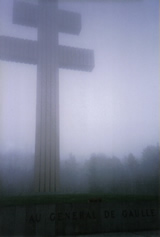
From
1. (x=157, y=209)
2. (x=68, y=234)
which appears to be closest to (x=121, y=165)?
(x=157, y=209)

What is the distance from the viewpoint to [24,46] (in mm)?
6801

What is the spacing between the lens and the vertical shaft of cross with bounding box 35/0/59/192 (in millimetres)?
5949

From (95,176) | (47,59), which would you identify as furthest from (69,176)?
(47,59)

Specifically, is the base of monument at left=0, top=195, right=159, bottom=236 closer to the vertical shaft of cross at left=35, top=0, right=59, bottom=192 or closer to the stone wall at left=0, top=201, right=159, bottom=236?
the stone wall at left=0, top=201, right=159, bottom=236

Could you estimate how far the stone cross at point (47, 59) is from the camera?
19.7 feet

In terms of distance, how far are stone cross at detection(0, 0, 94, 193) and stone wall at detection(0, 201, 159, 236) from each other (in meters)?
1.03

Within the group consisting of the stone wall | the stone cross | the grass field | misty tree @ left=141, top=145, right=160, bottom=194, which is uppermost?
the stone cross

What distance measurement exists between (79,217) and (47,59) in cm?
351

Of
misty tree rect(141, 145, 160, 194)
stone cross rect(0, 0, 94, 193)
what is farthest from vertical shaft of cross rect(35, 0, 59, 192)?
misty tree rect(141, 145, 160, 194)

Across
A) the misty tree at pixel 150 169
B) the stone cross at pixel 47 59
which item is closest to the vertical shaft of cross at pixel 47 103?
the stone cross at pixel 47 59

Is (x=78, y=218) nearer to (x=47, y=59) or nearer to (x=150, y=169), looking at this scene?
(x=150, y=169)

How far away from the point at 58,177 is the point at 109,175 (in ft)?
3.51

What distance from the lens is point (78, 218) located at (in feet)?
16.4

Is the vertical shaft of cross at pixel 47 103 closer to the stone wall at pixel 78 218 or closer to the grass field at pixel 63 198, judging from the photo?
the grass field at pixel 63 198
